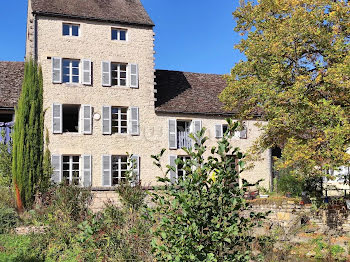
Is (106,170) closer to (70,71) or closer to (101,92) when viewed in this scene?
(101,92)

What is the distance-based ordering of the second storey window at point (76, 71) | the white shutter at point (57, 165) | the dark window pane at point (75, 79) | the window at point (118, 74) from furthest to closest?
the window at point (118, 74)
the dark window pane at point (75, 79)
the second storey window at point (76, 71)
the white shutter at point (57, 165)

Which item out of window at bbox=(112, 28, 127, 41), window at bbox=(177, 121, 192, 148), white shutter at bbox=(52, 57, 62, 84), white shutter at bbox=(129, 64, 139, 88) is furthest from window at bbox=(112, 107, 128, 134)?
window at bbox=(112, 28, 127, 41)

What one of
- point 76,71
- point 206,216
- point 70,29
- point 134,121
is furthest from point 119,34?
point 206,216

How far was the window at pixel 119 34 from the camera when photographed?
21.8m

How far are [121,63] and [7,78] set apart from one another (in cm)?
576

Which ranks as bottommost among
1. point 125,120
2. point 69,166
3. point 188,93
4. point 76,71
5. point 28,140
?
point 69,166

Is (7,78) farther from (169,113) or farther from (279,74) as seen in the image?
(279,74)

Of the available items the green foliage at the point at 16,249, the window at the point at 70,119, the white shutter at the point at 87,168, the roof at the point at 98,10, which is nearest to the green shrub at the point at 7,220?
the green foliage at the point at 16,249

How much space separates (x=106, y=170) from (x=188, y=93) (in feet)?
21.3

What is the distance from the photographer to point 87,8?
71.2 ft

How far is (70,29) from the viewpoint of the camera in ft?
68.7

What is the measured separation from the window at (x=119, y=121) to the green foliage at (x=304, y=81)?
25.4 ft

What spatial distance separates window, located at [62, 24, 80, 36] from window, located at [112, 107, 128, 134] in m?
4.13

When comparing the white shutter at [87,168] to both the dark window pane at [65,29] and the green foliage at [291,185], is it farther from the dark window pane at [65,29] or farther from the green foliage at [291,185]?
the green foliage at [291,185]
